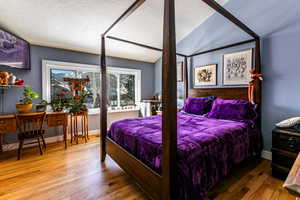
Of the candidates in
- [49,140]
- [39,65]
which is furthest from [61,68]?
[49,140]

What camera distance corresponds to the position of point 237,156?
1.91 m

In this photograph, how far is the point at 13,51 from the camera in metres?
2.66

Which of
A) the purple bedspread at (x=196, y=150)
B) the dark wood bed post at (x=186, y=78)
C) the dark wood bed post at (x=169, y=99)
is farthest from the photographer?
the dark wood bed post at (x=186, y=78)

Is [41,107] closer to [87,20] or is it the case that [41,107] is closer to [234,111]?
[87,20]

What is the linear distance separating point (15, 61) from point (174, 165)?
3.35 m

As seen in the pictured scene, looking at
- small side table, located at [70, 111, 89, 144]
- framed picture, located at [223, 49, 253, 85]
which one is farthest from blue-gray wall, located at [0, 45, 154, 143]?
framed picture, located at [223, 49, 253, 85]

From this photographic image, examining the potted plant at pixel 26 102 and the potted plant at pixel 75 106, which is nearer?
the potted plant at pixel 26 102

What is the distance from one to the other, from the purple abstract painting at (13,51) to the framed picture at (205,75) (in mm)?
3717

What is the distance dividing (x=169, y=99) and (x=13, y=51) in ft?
10.4

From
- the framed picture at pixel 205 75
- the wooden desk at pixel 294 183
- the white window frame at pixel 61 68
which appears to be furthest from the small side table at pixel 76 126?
the wooden desk at pixel 294 183

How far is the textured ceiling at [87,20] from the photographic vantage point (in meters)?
2.30

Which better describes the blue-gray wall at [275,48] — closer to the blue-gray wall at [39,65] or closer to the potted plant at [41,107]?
the blue-gray wall at [39,65]

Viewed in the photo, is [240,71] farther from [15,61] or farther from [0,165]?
[0,165]

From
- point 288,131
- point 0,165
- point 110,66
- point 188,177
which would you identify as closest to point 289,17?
point 288,131
